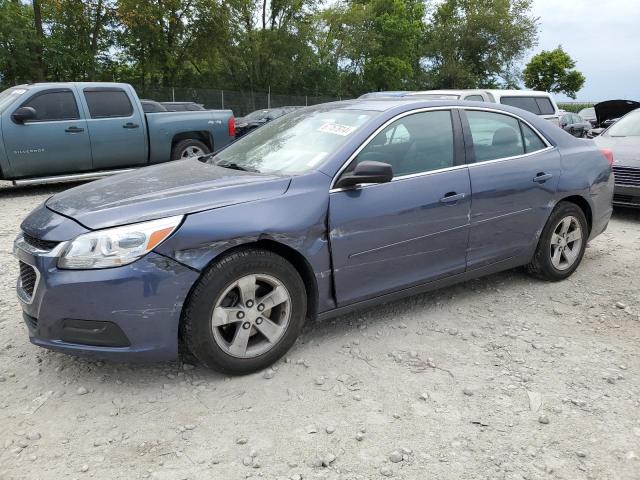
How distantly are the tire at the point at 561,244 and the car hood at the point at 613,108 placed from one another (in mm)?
9504

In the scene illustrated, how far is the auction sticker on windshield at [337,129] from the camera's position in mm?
3576

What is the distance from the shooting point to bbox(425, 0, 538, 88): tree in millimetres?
47156

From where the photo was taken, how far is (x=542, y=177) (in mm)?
4281

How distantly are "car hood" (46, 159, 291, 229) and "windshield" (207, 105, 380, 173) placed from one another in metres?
0.20

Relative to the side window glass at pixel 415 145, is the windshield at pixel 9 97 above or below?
above

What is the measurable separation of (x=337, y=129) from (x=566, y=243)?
2354mm

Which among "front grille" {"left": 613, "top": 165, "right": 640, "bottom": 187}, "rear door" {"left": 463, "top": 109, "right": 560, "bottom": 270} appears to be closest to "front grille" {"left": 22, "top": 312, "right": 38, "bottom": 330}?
"rear door" {"left": 463, "top": 109, "right": 560, "bottom": 270}

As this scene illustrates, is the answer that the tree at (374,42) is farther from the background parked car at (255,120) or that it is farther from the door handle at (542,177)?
the door handle at (542,177)

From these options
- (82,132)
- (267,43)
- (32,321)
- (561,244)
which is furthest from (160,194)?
(267,43)

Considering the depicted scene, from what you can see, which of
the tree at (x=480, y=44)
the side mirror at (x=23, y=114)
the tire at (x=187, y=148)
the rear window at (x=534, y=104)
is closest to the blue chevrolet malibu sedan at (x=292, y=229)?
the side mirror at (x=23, y=114)

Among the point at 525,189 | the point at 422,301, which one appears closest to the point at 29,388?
the point at 422,301

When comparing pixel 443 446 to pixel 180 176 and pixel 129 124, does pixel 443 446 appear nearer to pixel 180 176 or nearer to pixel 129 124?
pixel 180 176

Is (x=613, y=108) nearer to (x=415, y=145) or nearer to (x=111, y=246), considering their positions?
(x=415, y=145)

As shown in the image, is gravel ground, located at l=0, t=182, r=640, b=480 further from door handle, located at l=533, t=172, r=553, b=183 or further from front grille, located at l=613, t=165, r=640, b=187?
front grille, located at l=613, t=165, r=640, b=187
